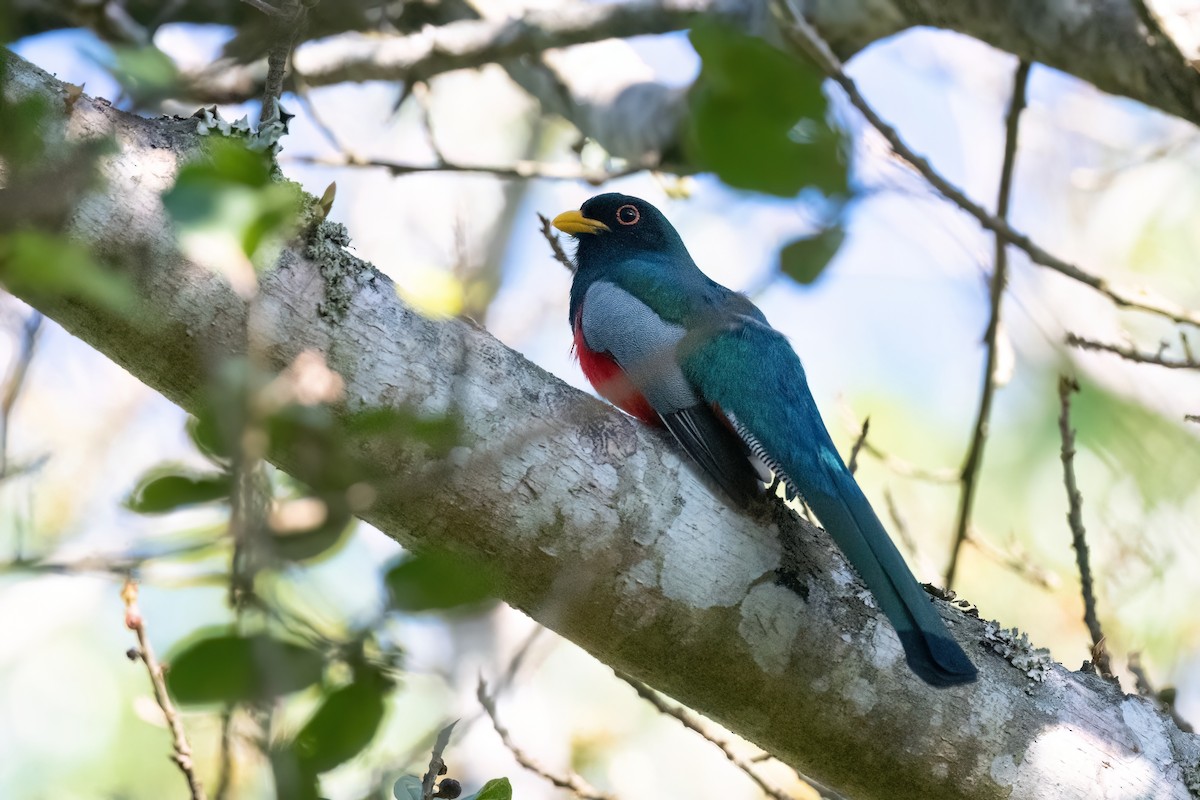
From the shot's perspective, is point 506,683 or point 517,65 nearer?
point 506,683

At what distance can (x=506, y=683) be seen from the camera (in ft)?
5.75

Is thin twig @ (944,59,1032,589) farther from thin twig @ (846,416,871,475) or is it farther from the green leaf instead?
the green leaf

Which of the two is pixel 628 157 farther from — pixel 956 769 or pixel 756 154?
pixel 756 154

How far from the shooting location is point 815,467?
3406 millimetres

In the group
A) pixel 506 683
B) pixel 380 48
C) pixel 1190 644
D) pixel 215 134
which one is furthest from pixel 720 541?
pixel 1190 644

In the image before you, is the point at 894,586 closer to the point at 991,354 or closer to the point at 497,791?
the point at 497,791

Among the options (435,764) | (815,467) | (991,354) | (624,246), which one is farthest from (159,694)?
(624,246)

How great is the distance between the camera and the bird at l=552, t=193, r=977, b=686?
2.87 m

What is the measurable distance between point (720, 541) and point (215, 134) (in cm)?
147

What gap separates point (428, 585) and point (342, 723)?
27 cm

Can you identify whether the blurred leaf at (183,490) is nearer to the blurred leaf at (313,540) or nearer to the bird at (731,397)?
the blurred leaf at (313,540)

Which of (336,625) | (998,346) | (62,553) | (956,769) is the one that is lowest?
(336,625)

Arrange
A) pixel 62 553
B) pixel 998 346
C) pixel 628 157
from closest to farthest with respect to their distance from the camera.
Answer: pixel 62 553
pixel 998 346
pixel 628 157

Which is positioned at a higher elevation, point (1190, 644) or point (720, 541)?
point (1190, 644)
